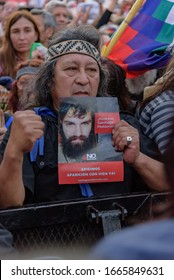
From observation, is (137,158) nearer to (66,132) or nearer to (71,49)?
(66,132)

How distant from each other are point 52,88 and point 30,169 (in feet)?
1.72

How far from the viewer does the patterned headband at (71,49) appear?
319 cm

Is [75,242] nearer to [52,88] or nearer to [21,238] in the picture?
[21,238]

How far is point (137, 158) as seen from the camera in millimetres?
2885

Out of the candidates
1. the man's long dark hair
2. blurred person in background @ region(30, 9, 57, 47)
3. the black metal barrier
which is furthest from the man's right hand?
blurred person in background @ region(30, 9, 57, 47)

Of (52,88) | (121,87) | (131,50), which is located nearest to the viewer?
(52,88)

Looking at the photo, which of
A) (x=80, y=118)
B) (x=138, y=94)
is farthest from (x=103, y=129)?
(x=138, y=94)

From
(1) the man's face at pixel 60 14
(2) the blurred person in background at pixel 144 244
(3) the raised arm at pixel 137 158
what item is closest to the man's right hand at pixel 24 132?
(3) the raised arm at pixel 137 158

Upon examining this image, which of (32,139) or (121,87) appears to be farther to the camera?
(121,87)

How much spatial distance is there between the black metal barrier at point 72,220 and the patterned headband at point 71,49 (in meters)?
0.86

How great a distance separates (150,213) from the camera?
270cm

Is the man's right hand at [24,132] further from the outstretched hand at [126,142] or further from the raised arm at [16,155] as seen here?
the outstretched hand at [126,142]

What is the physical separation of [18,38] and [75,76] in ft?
10.3

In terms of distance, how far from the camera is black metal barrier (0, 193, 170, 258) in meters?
2.49
